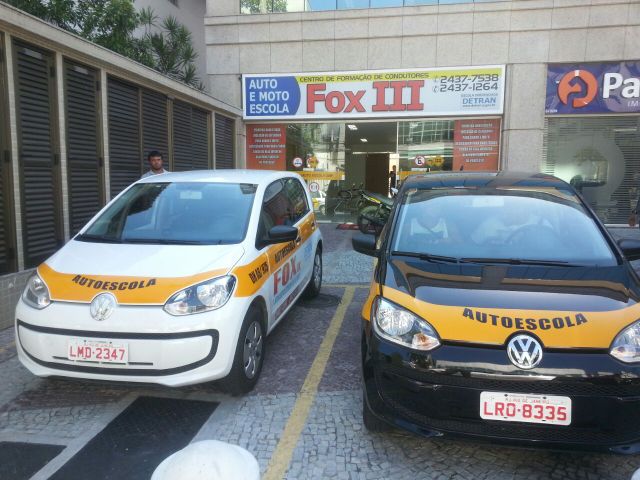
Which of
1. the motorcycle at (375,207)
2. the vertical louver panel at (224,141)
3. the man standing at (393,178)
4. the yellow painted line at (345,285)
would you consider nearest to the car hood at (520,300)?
the yellow painted line at (345,285)

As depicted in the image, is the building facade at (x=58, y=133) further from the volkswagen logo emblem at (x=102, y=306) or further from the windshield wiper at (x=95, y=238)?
the volkswagen logo emblem at (x=102, y=306)

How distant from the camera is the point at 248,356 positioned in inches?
133

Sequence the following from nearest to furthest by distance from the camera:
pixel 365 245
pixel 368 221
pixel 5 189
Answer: pixel 365 245, pixel 5 189, pixel 368 221

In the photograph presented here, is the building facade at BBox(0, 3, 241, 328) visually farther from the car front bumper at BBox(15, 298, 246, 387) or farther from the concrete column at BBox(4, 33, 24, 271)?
the car front bumper at BBox(15, 298, 246, 387)

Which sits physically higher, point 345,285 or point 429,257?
point 429,257

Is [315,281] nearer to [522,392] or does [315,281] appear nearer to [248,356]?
[248,356]

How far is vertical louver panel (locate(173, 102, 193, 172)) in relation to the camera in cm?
916

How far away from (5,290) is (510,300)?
474cm

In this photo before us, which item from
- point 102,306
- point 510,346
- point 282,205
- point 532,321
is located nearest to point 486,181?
point 532,321

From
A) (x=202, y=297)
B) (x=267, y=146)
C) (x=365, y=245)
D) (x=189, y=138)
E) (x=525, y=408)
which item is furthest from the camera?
(x=267, y=146)

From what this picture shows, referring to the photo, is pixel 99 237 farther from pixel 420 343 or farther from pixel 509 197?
pixel 509 197

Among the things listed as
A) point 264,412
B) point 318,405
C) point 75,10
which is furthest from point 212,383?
point 75,10

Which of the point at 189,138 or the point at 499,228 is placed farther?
the point at 189,138

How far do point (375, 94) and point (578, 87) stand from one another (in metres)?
4.80
